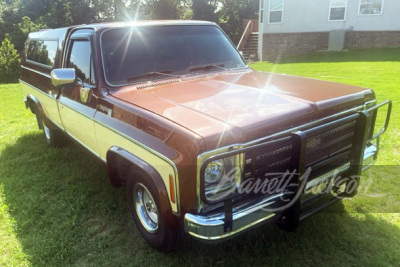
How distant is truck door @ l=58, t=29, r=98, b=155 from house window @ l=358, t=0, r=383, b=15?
1750cm

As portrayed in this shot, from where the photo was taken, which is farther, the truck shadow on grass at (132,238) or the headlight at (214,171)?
the truck shadow on grass at (132,238)

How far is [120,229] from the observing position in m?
3.34

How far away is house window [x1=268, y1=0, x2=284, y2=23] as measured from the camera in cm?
1875

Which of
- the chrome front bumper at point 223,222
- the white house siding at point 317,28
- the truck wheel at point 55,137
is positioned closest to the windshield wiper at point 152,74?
the chrome front bumper at point 223,222

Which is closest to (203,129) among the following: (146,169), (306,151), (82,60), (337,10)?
(146,169)

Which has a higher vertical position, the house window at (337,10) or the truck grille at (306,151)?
the house window at (337,10)

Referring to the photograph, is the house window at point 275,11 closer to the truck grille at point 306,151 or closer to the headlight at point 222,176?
the truck grille at point 306,151

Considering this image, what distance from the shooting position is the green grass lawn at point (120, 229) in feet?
9.46

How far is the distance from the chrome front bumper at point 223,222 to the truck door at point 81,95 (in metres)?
1.73

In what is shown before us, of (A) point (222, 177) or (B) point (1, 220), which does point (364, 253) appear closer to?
(A) point (222, 177)

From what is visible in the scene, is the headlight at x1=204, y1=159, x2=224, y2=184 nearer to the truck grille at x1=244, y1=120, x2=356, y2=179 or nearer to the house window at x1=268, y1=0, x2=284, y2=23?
the truck grille at x1=244, y1=120, x2=356, y2=179

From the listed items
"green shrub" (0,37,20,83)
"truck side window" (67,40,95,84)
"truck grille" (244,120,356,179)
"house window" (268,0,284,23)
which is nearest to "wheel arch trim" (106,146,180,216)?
"truck grille" (244,120,356,179)

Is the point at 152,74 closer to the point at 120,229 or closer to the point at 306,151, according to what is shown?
the point at 120,229

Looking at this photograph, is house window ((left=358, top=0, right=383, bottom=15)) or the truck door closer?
the truck door
